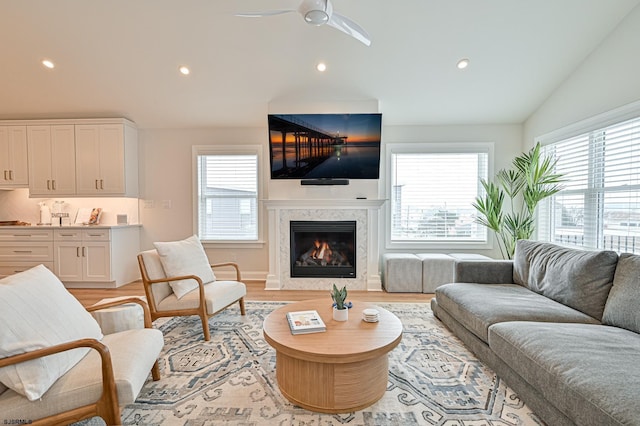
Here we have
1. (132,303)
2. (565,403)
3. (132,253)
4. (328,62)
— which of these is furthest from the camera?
(132,253)

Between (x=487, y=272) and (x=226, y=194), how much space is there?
389cm

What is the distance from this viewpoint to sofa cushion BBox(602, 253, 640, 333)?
1.93 metres

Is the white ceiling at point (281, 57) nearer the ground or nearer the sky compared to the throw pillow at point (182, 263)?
nearer the sky

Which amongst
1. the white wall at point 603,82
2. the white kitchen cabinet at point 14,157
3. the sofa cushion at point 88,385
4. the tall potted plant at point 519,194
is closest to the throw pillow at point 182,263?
the sofa cushion at point 88,385

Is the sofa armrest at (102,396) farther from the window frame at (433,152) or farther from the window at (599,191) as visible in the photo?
the window at (599,191)

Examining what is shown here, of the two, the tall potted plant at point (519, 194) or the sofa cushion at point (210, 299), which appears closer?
the sofa cushion at point (210, 299)

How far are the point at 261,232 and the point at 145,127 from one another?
2.58 metres

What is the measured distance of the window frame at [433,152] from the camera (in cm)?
476

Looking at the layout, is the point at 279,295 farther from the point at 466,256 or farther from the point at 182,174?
the point at 466,256

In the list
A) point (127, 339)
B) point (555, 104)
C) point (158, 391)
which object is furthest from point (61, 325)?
point (555, 104)

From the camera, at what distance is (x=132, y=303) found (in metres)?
2.17

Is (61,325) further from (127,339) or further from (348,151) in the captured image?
(348,151)

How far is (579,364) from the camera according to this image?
152 centimetres

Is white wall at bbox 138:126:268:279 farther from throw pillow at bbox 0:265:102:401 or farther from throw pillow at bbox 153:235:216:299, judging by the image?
throw pillow at bbox 0:265:102:401
